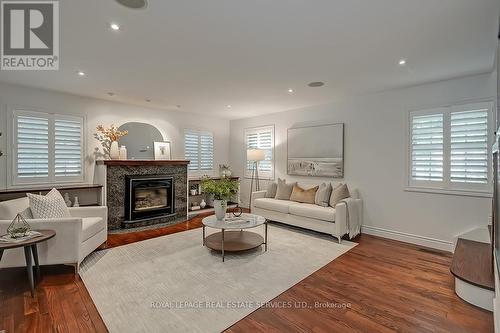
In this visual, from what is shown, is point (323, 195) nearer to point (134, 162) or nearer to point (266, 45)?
point (266, 45)

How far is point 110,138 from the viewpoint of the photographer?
4.92 meters

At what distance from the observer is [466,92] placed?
3.56 m

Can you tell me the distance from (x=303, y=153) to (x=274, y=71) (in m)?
2.51

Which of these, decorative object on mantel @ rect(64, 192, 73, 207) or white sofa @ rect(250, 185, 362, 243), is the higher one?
decorative object on mantel @ rect(64, 192, 73, 207)

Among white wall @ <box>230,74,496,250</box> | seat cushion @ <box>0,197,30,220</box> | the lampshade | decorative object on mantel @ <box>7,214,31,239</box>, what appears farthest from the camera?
the lampshade

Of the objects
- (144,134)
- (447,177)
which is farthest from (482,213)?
(144,134)

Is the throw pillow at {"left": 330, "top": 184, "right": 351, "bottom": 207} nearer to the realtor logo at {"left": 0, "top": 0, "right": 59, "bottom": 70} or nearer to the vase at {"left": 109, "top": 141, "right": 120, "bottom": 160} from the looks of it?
the vase at {"left": 109, "top": 141, "right": 120, "bottom": 160}

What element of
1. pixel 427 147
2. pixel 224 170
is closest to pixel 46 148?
pixel 224 170

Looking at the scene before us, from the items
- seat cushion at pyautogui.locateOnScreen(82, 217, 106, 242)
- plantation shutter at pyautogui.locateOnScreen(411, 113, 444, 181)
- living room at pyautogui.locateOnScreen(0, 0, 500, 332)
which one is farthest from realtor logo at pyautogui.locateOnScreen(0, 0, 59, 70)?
plantation shutter at pyautogui.locateOnScreen(411, 113, 444, 181)

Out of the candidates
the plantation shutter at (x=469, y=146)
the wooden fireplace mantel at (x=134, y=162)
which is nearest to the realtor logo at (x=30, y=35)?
the wooden fireplace mantel at (x=134, y=162)

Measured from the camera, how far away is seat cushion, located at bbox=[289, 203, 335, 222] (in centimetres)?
413

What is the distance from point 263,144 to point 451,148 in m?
3.85

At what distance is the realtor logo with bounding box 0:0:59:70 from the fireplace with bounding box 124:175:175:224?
239 centimetres

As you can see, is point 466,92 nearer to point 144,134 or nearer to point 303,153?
point 303,153
